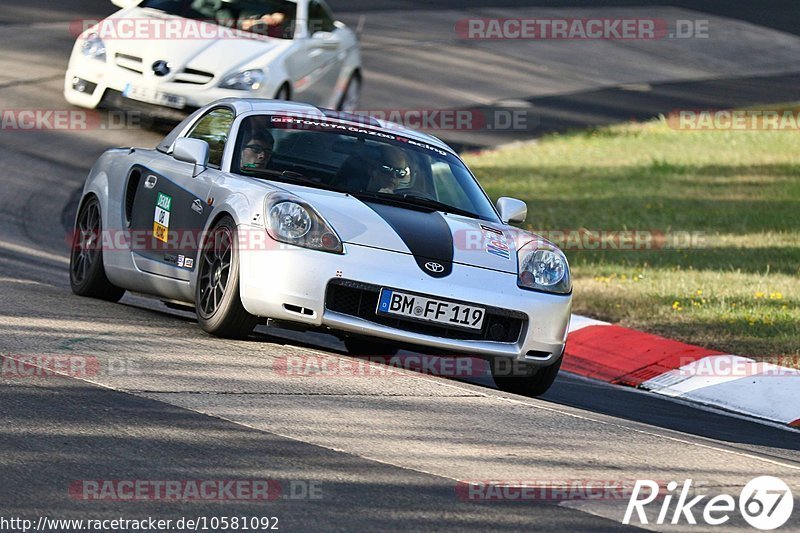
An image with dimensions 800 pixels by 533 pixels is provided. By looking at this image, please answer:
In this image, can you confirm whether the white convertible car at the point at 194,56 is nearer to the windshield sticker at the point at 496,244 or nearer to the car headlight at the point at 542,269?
the windshield sticker at the point at 496,244

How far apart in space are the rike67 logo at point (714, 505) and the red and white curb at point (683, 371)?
2952 mm

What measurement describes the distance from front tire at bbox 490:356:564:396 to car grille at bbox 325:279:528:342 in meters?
0.35

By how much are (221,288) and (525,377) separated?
1.71m

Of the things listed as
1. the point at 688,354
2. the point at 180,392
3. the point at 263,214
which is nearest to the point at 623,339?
the point at 688,354

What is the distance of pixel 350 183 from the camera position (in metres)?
8.46

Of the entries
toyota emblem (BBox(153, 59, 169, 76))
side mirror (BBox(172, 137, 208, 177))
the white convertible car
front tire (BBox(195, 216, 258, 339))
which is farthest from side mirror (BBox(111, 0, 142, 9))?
front tire (BBox(195, 216, 258, 339))

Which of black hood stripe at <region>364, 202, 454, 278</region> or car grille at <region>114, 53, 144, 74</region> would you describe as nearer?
black hood stripe at <region>364, 202, 454, 278</region>

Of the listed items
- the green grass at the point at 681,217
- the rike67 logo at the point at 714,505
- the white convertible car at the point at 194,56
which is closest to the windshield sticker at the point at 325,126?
the green grass at the point at 681,217

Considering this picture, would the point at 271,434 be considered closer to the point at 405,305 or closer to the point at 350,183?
the point at 405,305

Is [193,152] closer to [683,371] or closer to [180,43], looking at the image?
[683,371]

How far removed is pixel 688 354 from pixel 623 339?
23.4 inches

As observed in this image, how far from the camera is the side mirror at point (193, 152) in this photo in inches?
337

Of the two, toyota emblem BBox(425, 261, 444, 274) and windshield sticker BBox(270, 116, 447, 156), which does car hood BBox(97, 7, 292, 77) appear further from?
toyota emblem BBox(425, 261, 444, 274)

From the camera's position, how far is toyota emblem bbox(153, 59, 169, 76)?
15.2 meters
